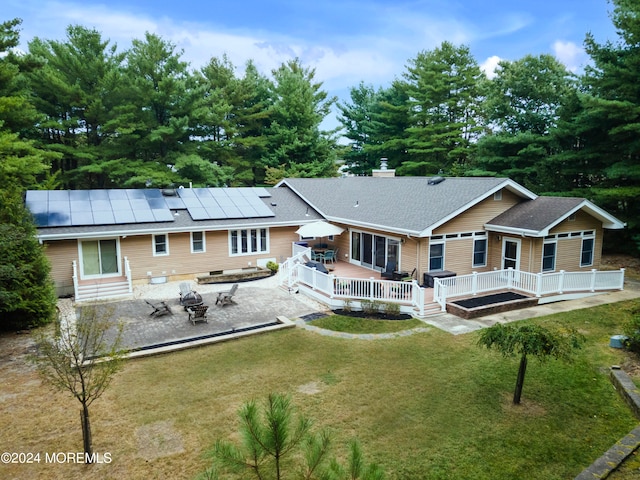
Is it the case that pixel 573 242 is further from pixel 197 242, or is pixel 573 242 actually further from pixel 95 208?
pixel 95 208

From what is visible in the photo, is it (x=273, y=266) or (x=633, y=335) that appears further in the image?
(x=273, y=266)

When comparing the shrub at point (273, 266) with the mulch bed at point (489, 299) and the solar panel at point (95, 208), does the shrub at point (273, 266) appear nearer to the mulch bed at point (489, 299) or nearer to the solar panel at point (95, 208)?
A: the solar panel at point (95, 208)

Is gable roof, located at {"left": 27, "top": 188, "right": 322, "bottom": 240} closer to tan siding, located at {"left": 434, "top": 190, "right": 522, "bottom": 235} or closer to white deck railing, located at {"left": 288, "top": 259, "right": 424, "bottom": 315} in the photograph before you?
white deck railing, located at {"left": 288, "top": 259, "right": 424, "bottom": 315}

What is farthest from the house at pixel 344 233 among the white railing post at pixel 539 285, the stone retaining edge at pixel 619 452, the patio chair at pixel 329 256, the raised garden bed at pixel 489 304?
the stone retaining edge at pixel 619 452

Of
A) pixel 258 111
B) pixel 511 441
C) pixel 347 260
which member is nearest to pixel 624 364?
pixel 511 441

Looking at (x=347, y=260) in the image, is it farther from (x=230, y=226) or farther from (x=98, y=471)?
(x=98, y=471)

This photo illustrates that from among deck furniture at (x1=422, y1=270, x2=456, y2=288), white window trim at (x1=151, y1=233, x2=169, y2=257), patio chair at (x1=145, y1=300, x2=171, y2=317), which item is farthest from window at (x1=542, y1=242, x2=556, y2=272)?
white window trim at (x1=151, y1=233, x2=169, y2=257)

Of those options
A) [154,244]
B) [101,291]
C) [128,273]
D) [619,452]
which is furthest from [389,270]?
[101,291]
